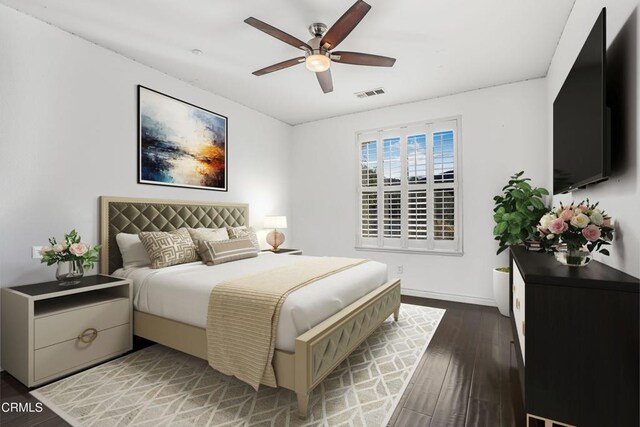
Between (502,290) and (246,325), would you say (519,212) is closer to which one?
(502,290)

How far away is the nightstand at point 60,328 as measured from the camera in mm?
2172

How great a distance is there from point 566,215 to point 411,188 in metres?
3.09

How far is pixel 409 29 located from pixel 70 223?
3466 mm

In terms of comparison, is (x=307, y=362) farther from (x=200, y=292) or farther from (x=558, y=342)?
(x=558, y=342)

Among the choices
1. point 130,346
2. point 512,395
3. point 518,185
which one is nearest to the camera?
point 512,395

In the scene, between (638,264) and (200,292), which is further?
Answer: (200,292)

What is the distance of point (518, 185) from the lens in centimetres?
358

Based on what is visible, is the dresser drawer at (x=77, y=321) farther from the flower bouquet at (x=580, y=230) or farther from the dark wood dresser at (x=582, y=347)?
the flower bouquet at (x=580, y=230)

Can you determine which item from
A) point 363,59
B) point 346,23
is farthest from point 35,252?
point 363,59

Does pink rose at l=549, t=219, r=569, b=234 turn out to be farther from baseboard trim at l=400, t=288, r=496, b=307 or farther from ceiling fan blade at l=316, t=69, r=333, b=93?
baseboard trim at l=400, t=288, r=496, b=307

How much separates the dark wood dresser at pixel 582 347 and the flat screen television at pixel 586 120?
0.58 m

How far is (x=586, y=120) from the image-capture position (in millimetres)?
1757

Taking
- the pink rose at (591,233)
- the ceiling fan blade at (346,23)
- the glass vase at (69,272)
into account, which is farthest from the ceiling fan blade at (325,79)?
the glass vase at (69,272)

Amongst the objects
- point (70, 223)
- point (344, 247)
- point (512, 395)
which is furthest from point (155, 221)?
point (512, 395)
